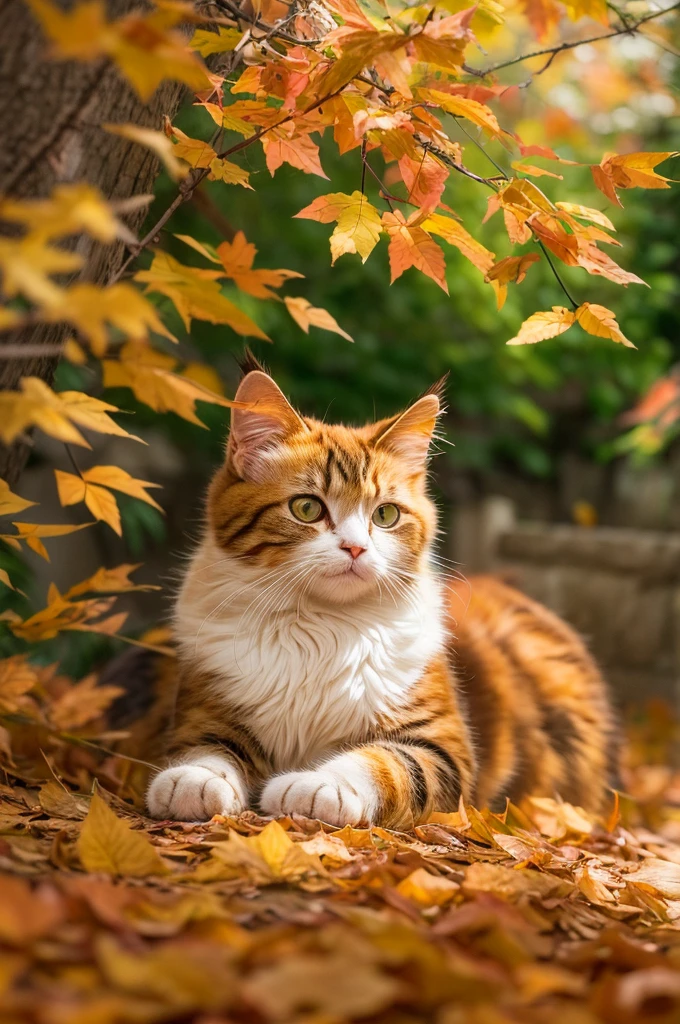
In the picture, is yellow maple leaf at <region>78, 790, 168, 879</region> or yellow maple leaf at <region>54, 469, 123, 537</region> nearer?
yellow maple leaf at <region>78, 790, 168, 879</region>

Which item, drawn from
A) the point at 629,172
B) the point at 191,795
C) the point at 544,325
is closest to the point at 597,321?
the point at 544,325

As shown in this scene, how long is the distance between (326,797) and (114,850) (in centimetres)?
42

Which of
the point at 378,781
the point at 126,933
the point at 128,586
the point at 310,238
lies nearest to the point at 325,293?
the point at 310,238

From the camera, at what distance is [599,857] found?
169cm

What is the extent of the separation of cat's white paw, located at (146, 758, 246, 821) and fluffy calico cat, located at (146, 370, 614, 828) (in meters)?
0.02

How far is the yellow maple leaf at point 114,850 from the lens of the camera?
117 centimetres

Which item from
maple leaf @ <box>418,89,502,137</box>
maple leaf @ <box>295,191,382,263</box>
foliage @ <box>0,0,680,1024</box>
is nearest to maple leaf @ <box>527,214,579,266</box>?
foliage @ <box>0,0,680,1024</box>

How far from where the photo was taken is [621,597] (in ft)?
13.1

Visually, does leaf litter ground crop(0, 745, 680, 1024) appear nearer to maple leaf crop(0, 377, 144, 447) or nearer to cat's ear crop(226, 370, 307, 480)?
maple leaf crop(0, 377, 144, 447)

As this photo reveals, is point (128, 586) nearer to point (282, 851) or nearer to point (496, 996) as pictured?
point (282, 851)

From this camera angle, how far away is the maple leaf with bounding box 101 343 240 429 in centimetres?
124

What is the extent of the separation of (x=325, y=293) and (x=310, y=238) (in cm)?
26

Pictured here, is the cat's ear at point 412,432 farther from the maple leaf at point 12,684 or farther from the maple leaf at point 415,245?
the maple leaf at point 12,684

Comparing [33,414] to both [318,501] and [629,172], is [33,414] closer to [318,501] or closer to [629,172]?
[318,501]
